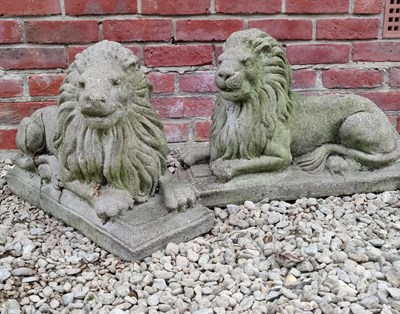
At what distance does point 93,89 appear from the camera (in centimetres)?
240

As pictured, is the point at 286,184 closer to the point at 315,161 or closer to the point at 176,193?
the point at 315,161

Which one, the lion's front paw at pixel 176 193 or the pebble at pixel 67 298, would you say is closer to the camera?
the pebble at pixel 67 298

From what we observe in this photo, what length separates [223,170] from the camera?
9.47ft

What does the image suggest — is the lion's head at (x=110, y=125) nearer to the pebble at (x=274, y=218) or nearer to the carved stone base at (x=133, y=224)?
the carved stone base at (x=133, y=224)

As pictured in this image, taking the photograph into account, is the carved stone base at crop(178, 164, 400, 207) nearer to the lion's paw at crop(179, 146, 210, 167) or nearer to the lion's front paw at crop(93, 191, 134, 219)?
the lion's paw at crop(179, 146, 210, 167)

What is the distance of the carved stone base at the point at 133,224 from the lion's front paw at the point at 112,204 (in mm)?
45

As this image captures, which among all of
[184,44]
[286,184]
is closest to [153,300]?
[286,184]

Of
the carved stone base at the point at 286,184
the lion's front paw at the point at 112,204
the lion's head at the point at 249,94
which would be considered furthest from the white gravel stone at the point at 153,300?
the lion's head at the point at 249,94

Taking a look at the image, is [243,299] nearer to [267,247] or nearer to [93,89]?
[267,247]

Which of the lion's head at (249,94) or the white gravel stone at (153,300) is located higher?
the lion's head at (249,94)

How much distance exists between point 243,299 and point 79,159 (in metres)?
1.00

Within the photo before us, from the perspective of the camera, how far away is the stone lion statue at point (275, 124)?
2.77 m

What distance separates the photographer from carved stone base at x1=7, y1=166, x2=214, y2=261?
251 cm

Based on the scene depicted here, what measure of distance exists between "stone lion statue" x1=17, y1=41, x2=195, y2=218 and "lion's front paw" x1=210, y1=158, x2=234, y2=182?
0.21 meters
